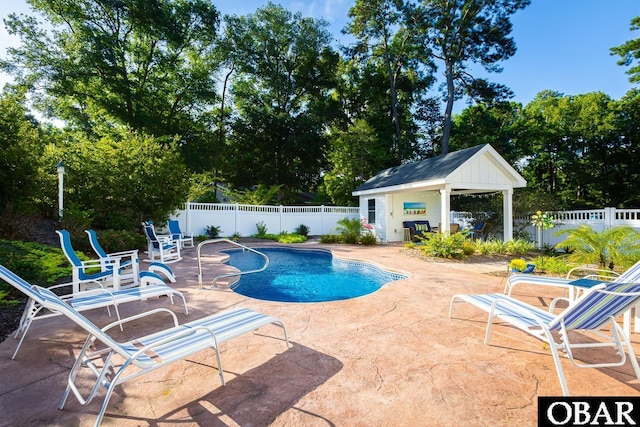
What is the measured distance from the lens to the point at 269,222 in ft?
54.9

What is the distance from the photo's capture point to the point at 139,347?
2.48 m

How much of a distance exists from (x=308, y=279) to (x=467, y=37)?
21.8 m

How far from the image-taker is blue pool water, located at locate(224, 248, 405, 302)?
6289mm

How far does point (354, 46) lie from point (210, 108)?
515 inches

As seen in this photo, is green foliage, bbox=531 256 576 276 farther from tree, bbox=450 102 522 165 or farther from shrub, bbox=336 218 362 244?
tree, bbox=450 102 522 165

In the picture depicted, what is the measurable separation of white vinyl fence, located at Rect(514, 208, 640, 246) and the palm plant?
1944mm

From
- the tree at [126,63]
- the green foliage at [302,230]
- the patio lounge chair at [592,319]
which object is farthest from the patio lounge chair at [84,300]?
the tree at [126,63]

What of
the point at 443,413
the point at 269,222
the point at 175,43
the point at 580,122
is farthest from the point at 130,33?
the point at 580,122

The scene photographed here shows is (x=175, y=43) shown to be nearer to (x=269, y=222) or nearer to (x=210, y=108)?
(x=210, y=108)

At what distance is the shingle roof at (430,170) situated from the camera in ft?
36.2

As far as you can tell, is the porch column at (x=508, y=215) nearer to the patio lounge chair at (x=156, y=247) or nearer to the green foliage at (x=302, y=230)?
the green foliage at (x=302, y=230)

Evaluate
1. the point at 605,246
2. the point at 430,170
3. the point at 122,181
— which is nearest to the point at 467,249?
the point at 605,246

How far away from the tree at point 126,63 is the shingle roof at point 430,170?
11583mm

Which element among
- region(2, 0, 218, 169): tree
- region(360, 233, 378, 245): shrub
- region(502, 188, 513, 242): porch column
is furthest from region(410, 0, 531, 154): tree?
region(2, 0, 218, 169): tree
